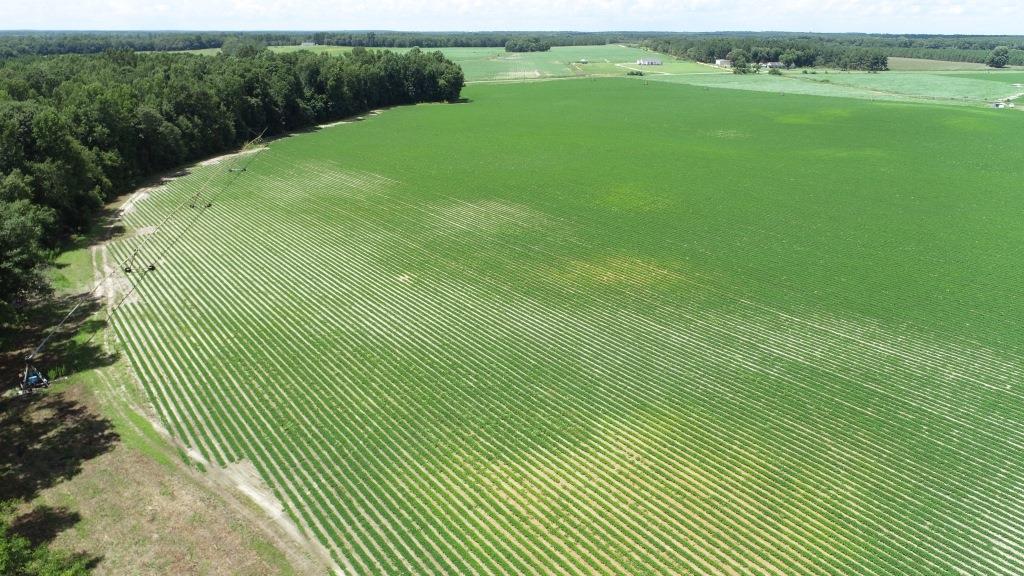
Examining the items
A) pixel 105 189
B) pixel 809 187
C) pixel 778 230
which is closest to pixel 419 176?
pixel 105 189

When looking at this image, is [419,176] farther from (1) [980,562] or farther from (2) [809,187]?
(1) [980,562]

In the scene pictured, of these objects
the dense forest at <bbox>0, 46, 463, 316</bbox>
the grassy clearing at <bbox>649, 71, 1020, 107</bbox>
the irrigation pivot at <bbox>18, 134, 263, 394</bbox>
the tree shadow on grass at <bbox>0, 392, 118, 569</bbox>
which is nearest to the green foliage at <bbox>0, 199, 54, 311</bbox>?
the dense forest at <bbox>0, 46, 463, 316</bbox>

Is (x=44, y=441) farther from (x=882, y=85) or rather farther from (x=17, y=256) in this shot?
(x=882, y=85)

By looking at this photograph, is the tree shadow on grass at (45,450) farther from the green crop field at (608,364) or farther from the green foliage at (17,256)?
the green foliage at (17,256)

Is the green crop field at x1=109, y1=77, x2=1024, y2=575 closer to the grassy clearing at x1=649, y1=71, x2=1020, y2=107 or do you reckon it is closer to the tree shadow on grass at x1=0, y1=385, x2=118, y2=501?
the tree shadow on grass at x1=0, y1=385, x2=118, y2=501

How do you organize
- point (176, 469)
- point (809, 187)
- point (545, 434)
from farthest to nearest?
1. point (809, 187)
2. point (545, 434)
3. point (176, 469)

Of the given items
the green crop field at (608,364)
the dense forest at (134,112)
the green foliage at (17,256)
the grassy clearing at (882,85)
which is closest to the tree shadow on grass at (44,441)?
the green crop field at (608,364)
